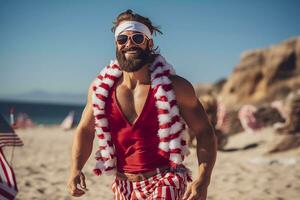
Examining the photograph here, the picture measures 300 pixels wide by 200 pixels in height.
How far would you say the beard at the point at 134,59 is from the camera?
2.91 m

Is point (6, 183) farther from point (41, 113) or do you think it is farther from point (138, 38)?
point (41, 113)

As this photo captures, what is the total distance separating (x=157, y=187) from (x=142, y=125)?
0.42 m

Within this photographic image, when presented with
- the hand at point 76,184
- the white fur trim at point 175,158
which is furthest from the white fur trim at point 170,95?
the hand at point 76,184

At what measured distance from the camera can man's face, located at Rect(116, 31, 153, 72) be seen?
2.92 m

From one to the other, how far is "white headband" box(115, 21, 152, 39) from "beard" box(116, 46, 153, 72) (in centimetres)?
12

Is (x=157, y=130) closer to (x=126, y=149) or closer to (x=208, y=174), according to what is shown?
(x=126, y=149)

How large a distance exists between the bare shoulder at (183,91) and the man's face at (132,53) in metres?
0.26

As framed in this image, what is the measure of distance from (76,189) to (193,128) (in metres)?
0.89

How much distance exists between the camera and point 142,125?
2895 millimetres

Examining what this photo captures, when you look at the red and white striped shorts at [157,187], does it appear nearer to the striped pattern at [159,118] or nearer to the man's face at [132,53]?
the striped pattern at [159,118]

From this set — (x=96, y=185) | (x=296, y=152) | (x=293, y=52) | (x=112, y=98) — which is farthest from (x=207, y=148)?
(x=293, y=52)

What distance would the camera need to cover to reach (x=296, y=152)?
986 centimetres

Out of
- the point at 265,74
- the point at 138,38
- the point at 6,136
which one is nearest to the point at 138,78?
the point at 138,38

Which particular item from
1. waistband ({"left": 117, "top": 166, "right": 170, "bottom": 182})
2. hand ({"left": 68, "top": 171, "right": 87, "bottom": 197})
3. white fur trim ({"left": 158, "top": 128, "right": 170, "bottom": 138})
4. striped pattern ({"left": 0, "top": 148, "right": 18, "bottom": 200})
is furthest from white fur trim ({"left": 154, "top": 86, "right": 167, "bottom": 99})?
striped pattern ({"left": 0, "top": 148, "right": 18, "bottom": 200})
